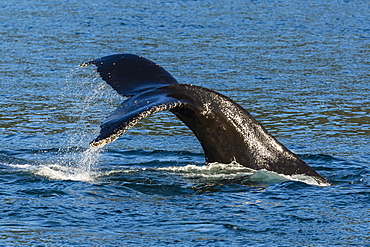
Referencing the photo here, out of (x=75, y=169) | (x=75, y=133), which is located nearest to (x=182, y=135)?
(x=75, y=133)

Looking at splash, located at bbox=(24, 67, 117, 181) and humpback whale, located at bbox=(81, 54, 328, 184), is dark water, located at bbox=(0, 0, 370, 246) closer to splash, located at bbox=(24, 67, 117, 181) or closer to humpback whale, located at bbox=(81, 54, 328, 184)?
→ splash, located at bbox=(24, 67, 117, 181)

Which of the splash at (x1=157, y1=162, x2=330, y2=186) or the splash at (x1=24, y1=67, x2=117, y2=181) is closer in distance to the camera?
the splash at (x1=157, y1=162, x2=330, y2=186)

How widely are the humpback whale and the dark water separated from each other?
19 centimetres

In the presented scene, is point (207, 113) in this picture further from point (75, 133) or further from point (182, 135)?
point (75, 133)

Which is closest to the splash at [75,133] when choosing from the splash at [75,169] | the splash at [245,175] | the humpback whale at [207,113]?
the splash at [75,169]

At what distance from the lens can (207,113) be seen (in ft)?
23.3

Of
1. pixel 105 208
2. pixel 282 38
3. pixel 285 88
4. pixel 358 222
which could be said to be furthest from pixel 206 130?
pixel 282 38

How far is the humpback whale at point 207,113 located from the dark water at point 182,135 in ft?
0.63

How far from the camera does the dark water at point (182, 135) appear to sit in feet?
21.6

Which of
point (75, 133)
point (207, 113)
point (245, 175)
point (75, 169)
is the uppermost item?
point (207, 113)

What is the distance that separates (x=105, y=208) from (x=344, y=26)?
1813 centimetres

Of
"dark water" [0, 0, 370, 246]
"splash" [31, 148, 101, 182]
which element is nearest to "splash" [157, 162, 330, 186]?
"dark water" [0, 0, 370, 246]

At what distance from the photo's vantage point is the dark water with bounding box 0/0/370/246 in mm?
6570

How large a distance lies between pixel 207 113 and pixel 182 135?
4498 mm
